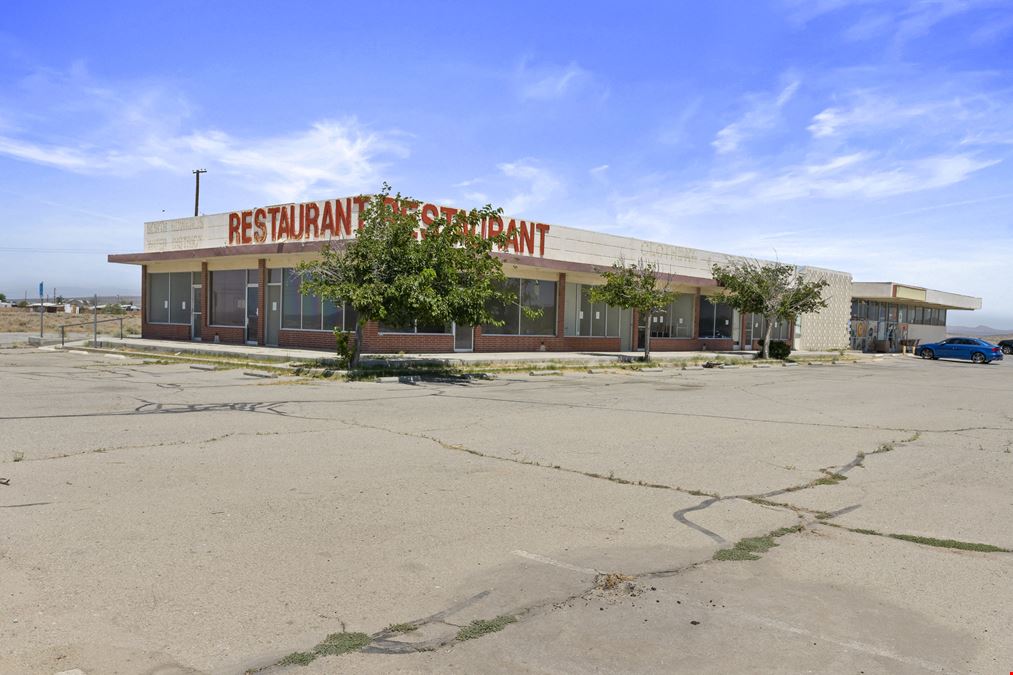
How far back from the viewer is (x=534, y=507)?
7516 mm

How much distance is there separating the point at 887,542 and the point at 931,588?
46.3 inches

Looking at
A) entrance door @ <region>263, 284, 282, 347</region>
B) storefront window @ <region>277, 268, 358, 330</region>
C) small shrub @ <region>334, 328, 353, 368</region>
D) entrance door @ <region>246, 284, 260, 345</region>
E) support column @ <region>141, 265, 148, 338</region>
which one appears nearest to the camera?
small shrub @ <region>334, 328, 353, 368</region>

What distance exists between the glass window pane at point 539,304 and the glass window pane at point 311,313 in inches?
353

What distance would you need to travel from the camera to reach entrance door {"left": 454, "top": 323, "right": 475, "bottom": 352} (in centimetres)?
3058

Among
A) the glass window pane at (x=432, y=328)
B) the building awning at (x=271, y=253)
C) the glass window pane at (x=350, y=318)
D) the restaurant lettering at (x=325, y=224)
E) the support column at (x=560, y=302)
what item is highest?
the restaurant lettering at (x=325, y=224)

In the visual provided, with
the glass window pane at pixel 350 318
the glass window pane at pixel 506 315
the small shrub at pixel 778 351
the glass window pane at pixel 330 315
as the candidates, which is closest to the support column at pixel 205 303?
the glass window pane at pixel 330 315

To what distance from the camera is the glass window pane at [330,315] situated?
92.7ft

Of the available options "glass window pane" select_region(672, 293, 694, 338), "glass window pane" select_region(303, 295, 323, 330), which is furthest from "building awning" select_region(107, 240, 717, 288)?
"glass window pane" select_region(672, 293, 694, 338)

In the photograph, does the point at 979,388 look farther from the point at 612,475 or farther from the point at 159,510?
the point at 159,510

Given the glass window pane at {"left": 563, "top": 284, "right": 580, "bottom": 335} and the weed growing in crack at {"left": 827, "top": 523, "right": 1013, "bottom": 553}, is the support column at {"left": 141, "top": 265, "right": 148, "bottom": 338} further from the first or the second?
the weed growing in crack at {"left": 827, "top": 523, "right": 1013, "bottom": 553}

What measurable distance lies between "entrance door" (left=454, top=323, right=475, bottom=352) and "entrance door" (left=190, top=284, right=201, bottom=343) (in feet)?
39.4

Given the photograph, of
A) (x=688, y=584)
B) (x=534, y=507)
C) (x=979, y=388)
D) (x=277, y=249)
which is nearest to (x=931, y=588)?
(x=688, y=584)

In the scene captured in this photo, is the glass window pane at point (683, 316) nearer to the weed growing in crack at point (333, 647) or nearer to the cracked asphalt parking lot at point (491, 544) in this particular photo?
the cracked asphalt parking lot at point (491, 544)

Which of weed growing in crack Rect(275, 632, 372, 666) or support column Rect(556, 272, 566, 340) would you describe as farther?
support column Rect(556, 272, 566, 340)
